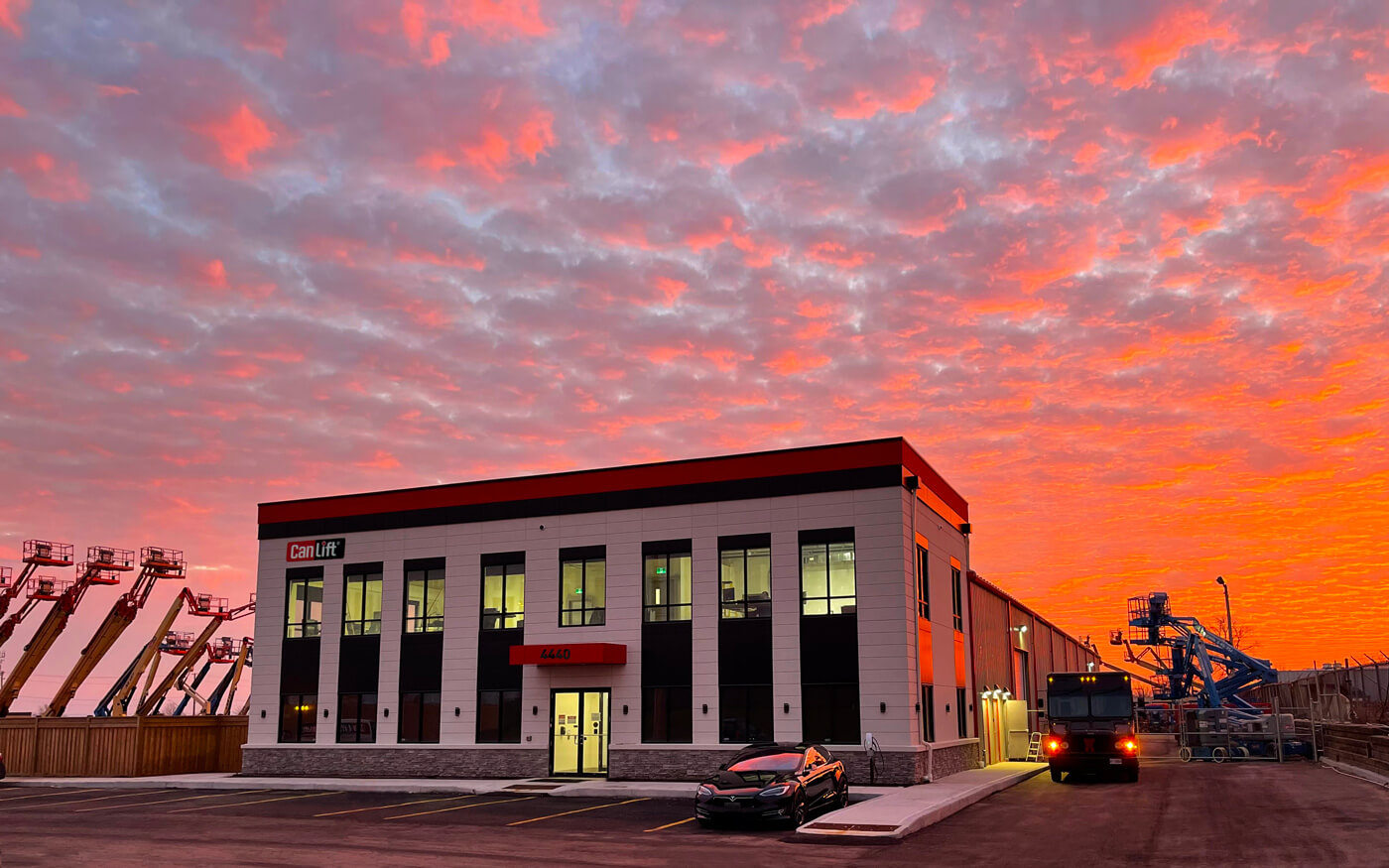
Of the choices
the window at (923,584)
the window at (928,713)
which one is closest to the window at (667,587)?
the window at (923,584)

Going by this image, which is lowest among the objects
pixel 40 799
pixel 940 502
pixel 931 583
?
pixel 40 799

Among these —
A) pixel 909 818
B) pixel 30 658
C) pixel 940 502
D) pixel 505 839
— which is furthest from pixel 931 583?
pixel 30 658

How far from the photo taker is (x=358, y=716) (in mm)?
37844

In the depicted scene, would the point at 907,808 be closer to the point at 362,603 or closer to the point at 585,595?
the point at 585,595

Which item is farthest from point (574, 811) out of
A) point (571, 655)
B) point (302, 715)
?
point (302, 715)

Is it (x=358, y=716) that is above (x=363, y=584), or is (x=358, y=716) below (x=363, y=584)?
below

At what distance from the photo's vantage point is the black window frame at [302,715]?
38.6 metres

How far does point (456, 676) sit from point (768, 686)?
11.1 metres

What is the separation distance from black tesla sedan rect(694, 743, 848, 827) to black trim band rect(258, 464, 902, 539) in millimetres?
9726

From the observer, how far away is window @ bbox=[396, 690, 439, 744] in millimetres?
36562

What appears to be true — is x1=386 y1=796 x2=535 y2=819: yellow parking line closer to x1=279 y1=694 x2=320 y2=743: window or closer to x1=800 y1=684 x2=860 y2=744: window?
x1=800 y1=684 x2=860 y2=744: window

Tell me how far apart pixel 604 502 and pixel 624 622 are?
13.2 ft

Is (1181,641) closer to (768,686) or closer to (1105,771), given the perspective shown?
(1105,771)

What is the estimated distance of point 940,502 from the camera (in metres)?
37.6
